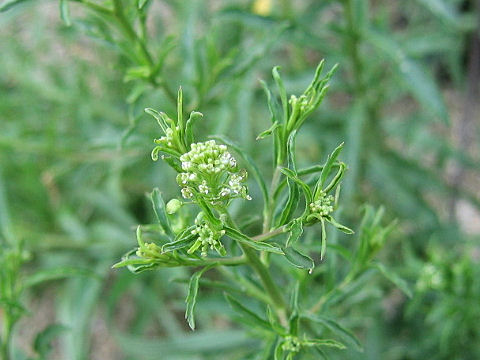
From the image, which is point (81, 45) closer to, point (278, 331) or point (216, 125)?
point (216, 125)

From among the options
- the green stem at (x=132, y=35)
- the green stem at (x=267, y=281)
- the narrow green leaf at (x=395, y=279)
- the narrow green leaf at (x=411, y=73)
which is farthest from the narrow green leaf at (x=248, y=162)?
the narrow green leaf at (x=411, y=73)

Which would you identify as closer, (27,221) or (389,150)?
(389,150)

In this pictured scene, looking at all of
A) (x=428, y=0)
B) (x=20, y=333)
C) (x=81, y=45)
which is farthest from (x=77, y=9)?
(x=428, y=0)

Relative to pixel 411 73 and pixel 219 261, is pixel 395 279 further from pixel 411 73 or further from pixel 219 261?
pixel 411 73

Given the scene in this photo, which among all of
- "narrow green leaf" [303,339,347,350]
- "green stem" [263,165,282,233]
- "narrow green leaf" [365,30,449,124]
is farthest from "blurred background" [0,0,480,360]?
"green stem" [263,165,282,233]

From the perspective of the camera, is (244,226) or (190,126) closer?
(190,126)

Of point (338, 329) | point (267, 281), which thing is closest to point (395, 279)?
point (338, 329)

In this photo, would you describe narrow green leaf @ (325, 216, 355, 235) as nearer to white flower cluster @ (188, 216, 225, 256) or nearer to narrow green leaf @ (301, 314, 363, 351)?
white flower cluster @ (188, 216, 225, 256)
